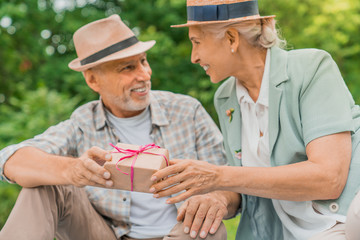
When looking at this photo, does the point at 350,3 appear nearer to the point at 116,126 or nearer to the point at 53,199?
the point at 116,126

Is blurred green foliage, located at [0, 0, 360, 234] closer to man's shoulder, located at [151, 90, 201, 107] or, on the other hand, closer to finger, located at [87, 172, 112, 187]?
man's shoulder, located at [151, 90, 201, 107]

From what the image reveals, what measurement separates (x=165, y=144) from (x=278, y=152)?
31.4 inches

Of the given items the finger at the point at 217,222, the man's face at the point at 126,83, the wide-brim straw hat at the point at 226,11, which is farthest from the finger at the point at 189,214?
the wide-brim straw hat at the point at 226,11

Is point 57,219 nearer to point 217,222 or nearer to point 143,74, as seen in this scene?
point 217,222

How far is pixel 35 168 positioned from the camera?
2.29 m

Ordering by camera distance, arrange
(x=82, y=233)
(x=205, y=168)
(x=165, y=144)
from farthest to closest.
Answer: (x=165, y=144) < (x=82, y=233) < (x=205, y=168)

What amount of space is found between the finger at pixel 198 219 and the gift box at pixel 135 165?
32cm

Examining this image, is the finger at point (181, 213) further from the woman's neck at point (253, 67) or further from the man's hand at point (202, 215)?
the woman's neck at point (253, 67)

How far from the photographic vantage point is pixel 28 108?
520 centimetres

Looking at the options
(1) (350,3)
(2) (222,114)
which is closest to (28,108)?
(2) (222,114)

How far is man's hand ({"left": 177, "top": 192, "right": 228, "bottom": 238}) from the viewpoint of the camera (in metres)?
2.14

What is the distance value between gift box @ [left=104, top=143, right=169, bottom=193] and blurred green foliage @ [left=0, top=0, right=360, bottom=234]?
4167 millimetres

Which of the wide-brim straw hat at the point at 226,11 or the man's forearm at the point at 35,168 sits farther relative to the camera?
the man's forearm at the point at 35,168

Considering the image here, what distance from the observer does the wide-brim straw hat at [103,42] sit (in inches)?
109
